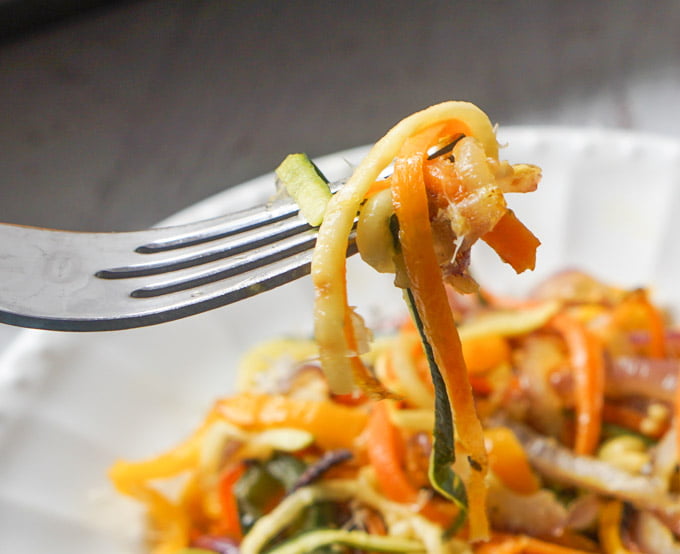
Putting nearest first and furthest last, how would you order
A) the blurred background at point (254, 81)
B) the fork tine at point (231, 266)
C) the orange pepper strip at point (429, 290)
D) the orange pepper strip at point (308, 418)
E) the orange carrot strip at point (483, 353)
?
the orange pepper strip at point (429, 290), the fork tine at point (231, 266), the orange pepper strip at point (308, 418), the orange carrot strip at point (483, 353), the blurred background at point (254, 81)

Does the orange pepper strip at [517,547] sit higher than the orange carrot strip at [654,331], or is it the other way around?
the orange carrot strip at [654,331]

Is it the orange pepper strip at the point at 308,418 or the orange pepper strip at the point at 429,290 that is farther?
the orange pepper strip at the point at 308,418

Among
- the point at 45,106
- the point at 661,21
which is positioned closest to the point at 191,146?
the point at 45,106

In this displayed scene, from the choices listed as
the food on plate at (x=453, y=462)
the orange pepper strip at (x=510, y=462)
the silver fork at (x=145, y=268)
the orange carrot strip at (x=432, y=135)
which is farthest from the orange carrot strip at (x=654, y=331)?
the silver fork at (x=145, y=268)

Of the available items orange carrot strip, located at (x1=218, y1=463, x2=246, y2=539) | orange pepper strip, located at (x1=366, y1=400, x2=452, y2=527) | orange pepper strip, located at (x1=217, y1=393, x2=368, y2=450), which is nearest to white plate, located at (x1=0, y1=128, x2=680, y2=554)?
orange carrot strip, located at (x1=218, y1=463, x2=246, y2=539)

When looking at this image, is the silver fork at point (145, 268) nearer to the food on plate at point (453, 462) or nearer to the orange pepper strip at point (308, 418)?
the food on plate at point (453, 462)

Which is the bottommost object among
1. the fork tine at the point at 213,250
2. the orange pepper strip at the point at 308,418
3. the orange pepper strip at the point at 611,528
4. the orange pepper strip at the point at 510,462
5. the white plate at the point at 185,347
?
the orange pepper strip at the point at 611,528

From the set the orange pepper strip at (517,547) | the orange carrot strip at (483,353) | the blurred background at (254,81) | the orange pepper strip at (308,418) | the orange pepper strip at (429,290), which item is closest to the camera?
the orange pepper strip at (429,290)
